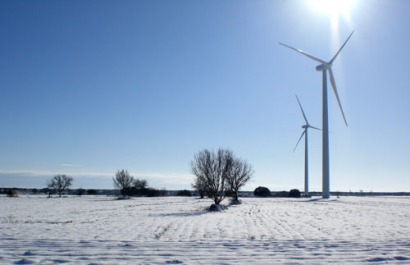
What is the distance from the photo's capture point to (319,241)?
13.2 metres

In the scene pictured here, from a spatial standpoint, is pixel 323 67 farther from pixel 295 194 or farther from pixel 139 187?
pixel 139 187

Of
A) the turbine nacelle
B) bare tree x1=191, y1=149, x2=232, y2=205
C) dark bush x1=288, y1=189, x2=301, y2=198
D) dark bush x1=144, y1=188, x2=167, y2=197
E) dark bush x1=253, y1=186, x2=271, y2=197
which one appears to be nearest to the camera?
bare tree x1=191, y1=149, x2=232, y2=205

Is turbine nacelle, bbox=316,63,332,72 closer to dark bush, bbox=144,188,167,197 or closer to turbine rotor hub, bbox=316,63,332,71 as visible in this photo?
turbine rotor hub, bbox=316,63,332,71

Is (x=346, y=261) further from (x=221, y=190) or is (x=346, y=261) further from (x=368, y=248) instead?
(x=221, y=190)

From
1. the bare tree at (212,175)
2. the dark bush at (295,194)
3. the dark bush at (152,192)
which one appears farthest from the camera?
the dark bush at (152,192)

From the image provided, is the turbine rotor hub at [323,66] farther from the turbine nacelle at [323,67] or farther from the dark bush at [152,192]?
the dark bush at [152,192]

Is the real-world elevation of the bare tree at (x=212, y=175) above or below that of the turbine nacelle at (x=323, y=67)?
below

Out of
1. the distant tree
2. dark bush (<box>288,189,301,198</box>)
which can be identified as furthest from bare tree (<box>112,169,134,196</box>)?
dark bush (<box>288,189,301,198</box>)

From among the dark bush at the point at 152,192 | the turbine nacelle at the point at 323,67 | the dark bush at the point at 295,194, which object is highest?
the turbine nacelle at the point at 323,67

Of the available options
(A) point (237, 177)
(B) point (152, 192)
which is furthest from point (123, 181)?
(A) point (237, 177)

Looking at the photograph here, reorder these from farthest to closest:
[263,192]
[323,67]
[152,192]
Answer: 1. [152,192]
2. [263,192]
3. [323,67]

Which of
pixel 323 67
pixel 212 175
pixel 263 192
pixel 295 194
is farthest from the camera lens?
pixel 263 192

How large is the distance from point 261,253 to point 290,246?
1841mm

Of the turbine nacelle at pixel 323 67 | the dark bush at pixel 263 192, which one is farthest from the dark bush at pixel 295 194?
the turbine nacelle at pixel 323 67
